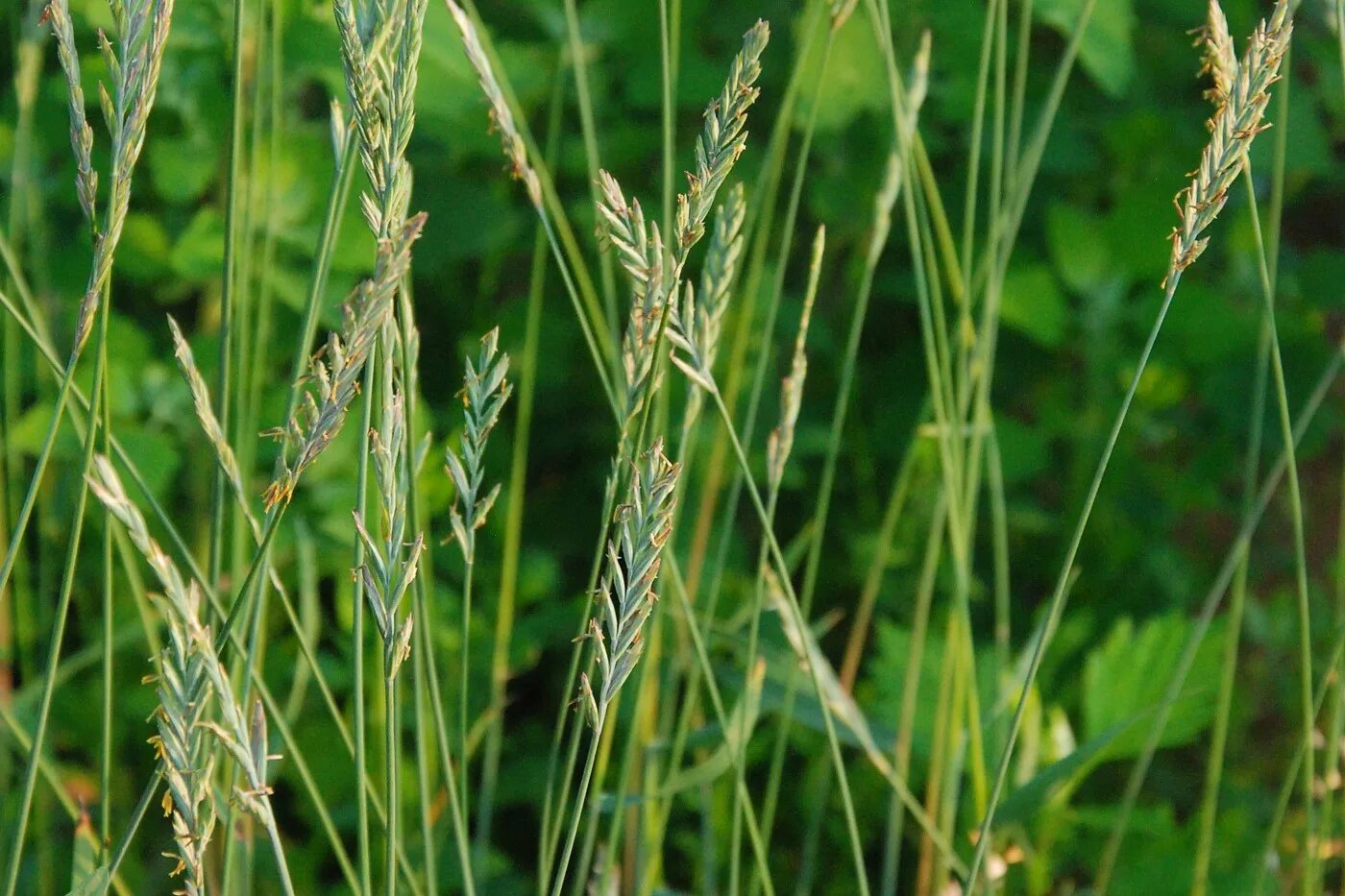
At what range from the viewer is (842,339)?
1.29 m

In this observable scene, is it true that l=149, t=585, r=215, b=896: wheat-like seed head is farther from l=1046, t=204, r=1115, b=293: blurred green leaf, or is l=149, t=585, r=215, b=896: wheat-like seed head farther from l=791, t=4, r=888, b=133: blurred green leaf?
l=1046, t=204, r=1115, b=293: blurred green leaf

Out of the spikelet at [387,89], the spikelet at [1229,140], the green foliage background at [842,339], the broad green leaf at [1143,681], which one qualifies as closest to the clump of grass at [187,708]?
the spikelet at [387,89]

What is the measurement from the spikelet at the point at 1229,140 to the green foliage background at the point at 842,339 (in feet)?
1.73

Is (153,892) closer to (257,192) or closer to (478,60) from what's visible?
(257,192)

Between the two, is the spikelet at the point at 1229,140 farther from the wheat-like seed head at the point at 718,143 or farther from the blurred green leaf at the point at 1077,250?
the blurred green leaf at the point at 1077,250

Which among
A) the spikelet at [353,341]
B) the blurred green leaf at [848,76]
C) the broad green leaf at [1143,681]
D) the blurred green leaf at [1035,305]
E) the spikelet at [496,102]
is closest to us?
the spikelet at [353,341]

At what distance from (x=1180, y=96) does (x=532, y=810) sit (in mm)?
977

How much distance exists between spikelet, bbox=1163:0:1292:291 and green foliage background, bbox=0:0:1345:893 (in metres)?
0.53

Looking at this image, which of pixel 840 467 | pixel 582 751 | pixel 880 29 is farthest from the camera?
pixel 840 467

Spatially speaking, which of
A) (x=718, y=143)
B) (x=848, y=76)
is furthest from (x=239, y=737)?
(x=848, y=76)

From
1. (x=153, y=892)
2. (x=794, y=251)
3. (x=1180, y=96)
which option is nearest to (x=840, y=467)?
(x=794, y=251)

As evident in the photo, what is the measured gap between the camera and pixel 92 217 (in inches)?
15.2

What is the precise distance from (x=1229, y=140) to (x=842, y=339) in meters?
0.89

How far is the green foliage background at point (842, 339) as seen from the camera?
3.19 ft
